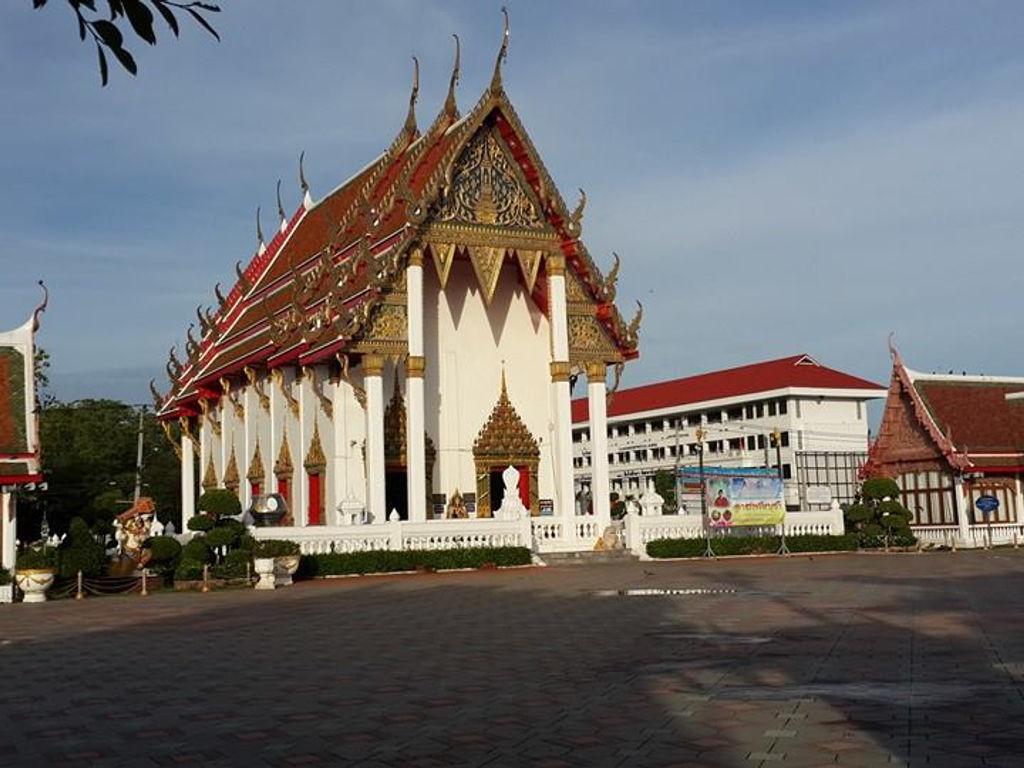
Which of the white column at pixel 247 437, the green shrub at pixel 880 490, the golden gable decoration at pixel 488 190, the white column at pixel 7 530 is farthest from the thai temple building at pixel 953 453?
the white column at pixel 7 530

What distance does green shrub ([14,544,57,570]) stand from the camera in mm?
19797

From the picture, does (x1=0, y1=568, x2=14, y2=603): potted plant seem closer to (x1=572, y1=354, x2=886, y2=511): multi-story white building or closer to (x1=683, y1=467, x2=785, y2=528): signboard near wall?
(x1=683, y1=467, x2=785, y2=528): signboard near wall

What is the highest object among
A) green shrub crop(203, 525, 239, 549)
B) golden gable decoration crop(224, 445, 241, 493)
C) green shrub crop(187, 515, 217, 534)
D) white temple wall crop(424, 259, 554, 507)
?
white temple wall crop(424, 259, 554, 507)

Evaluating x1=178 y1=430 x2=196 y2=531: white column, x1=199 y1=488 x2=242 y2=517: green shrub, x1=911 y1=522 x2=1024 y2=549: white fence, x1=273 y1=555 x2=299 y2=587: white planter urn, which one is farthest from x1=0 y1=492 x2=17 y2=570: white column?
x1=911 y1=522 x2=1024 y2=549: white fence

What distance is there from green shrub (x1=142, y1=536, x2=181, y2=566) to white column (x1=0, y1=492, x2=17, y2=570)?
2125 mm

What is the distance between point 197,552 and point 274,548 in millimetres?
1259

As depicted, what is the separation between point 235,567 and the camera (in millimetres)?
21250

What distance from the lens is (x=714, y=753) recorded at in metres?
6.02

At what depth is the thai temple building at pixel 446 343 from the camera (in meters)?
26.1

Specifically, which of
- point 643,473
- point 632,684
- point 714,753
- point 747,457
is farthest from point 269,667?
point 643,473

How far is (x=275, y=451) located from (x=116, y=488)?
71.7 feet

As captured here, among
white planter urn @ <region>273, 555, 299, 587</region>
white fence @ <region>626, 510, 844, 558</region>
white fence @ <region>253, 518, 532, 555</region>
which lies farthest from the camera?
white fence @ <region>626, 510, 844, 558</region>

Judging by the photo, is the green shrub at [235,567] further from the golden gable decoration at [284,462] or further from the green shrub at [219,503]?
the golden gable decoration at [284,462]

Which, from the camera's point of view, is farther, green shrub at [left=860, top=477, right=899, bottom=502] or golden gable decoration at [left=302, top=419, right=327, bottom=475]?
green shrub at [left=860, top=477, right=899, bottom=502]
